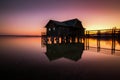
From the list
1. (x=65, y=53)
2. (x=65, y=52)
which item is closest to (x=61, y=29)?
(x=65, y=52)

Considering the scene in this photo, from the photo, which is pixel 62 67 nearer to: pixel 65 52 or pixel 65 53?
pixel 65 53

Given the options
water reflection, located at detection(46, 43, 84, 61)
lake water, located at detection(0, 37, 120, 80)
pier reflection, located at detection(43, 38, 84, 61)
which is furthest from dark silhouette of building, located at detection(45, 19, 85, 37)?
lake water, located at detection(0, 37, 120, 80)

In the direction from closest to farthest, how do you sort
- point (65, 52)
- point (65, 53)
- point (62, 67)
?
1. point (62, 67)
2. point (65, 53)
3. point (65, 52)

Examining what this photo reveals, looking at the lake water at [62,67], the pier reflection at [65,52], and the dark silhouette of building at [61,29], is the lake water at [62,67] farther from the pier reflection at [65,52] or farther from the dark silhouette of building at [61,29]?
the dark silhouette of building at [61,29]

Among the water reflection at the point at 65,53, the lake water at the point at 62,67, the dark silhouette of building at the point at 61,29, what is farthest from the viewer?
the dark silhouette of building at the point at 61,29

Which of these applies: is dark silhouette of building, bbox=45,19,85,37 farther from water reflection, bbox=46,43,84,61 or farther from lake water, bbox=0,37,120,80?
lake water, bbox=0,37,120,80

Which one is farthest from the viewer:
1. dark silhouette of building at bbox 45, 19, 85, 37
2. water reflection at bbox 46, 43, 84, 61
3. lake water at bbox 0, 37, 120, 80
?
dark silhouette of building at bbox 45, 19, 85, 37

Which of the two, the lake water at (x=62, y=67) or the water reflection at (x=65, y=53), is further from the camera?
the water reflection at (x=65, y=53)

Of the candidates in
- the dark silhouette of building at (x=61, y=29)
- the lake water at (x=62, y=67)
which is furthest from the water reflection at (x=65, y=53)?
the dark silhouette of building at (x=61, y=29)

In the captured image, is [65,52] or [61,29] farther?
[61,29]

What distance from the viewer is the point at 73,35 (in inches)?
1145

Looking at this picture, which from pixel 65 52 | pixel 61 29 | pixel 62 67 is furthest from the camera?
pixel 61 29

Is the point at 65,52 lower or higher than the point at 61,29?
lower

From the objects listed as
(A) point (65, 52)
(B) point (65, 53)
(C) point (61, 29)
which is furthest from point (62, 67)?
(C) point (61, 29)
